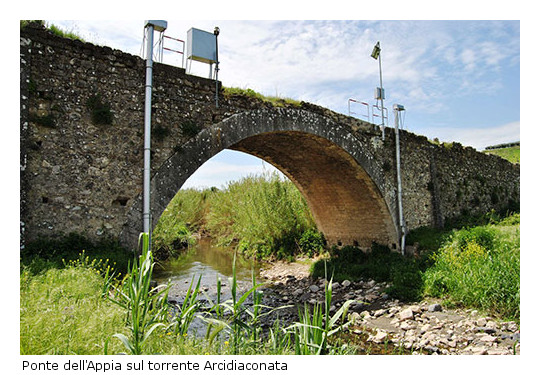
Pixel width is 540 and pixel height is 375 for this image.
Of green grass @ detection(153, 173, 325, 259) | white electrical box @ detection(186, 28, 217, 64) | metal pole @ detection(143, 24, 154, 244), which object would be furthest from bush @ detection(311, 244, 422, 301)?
white electrical box @ detection(186, 28, 217, 64)

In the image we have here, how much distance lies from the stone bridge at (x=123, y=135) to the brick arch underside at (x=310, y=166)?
0.03 metres

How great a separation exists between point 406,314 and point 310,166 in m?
4.75

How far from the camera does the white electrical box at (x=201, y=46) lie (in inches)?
289

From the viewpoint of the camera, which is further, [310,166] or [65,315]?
[310,166]

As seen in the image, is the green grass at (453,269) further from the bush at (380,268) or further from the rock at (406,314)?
the rock at (406,314)

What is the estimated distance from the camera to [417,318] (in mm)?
7246

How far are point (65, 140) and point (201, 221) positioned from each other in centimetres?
1799

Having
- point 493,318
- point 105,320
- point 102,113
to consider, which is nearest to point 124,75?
point 102,113

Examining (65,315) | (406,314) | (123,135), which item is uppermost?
(123,135)

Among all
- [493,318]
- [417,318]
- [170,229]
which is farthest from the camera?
[170,229]

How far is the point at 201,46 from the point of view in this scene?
7469mm

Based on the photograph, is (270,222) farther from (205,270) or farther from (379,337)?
(379,337)

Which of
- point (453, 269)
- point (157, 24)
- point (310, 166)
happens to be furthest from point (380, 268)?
point (157, 24)

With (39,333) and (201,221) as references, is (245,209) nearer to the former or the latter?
(201,221)
